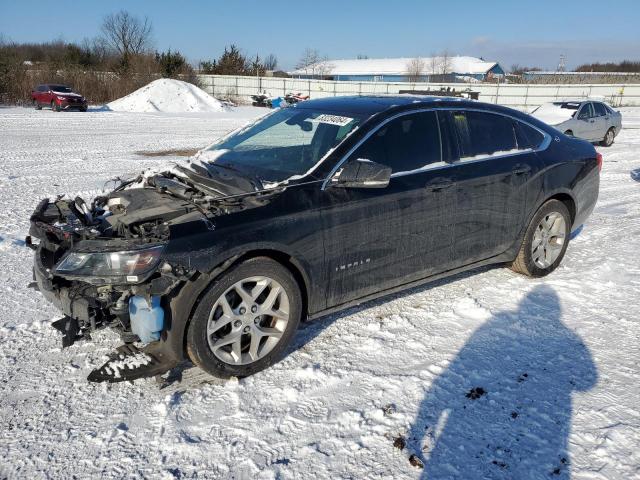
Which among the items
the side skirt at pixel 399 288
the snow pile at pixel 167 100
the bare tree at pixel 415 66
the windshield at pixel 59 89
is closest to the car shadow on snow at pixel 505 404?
the side skirt at pixel 399 288

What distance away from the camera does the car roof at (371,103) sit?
4.10 metres

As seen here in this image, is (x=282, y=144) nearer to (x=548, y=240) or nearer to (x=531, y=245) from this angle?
(x=531, y=245)

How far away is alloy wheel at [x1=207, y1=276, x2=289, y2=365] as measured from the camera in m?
3.20

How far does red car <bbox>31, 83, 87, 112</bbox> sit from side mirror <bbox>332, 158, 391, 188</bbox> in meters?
27.3

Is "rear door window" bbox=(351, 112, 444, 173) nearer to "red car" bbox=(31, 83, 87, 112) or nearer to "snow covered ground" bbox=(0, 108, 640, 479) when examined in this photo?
"snow covered ground" bbox=(0, 108, 640, 479)

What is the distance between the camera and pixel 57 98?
26578 millimetres

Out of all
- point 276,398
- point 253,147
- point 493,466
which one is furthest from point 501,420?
point 253,147

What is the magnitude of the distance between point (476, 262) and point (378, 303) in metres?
0.98

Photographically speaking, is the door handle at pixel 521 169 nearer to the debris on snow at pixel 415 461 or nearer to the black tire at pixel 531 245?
the black tire at pixel 531 245

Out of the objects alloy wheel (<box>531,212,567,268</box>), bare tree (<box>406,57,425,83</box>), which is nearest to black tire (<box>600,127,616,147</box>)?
alloy wheel (<box>531,212,567,268</box>)

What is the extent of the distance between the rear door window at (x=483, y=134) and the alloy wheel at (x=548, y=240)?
912mm

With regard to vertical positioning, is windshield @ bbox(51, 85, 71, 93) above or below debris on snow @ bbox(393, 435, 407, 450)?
above

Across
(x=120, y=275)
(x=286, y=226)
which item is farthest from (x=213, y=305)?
(x=286, y=226)

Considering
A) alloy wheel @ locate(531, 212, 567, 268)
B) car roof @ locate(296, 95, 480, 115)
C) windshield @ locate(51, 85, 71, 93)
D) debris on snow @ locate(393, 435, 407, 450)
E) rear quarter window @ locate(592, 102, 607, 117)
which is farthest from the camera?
windshield @ locate(51, 85, 71, 93)
